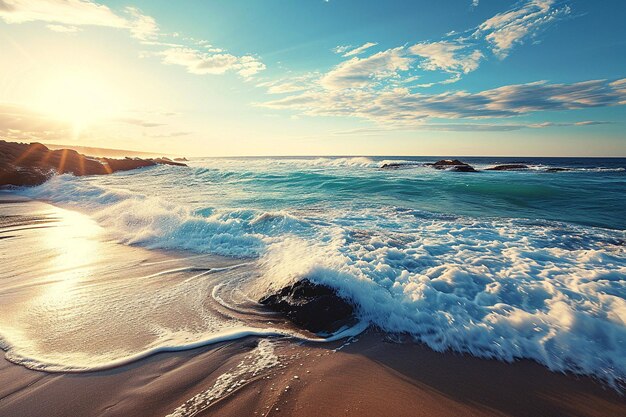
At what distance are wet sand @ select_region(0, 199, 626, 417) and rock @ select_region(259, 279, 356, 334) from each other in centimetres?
38

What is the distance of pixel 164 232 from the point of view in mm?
7184

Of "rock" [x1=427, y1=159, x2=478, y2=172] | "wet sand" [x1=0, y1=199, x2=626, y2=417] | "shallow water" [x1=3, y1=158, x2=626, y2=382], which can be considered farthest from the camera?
"rock" [x1=427, y1=159, x2=478, y2=172]

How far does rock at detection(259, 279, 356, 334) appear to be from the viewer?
3268mm

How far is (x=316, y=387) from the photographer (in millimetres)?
2379

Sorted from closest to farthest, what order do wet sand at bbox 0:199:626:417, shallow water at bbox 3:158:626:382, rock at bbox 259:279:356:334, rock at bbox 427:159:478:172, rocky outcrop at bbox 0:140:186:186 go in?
1. wet sand at bbox 0:199:626:417
2. shallow water at bbox 3:158:626:382
3. rock at bbox 259:279:356:334
4. rocky outcrop at bbox 0:140:186:186
5. rock at bbox 427:159:478:172

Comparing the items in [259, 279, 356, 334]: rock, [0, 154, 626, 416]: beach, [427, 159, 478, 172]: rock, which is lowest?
[0, 154, 626, 416]: beach

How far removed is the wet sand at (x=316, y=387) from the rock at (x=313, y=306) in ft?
1.23

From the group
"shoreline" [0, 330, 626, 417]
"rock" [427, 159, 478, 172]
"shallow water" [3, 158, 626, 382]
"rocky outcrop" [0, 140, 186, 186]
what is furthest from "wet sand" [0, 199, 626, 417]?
"rock" [427, 159, 478, 172]

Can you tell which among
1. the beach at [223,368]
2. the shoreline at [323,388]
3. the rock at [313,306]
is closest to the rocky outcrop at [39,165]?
the beach at [223,368]

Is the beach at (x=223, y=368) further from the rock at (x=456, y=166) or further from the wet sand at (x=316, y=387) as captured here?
the rock at (x=456, y=166)

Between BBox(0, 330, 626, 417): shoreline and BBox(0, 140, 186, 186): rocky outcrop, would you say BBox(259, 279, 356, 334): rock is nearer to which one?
BBox(0, 330, 626, 417): shoreline

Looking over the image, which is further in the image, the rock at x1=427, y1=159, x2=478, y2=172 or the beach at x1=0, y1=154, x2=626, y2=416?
the rock at x1=427, y1=159, x2=478, y2=172

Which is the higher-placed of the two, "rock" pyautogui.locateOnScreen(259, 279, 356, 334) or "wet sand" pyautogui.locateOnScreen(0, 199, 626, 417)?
"rock" pyautogui.locateOnScreen(259, 279, 356, 334)

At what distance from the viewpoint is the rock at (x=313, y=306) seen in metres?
3.27
